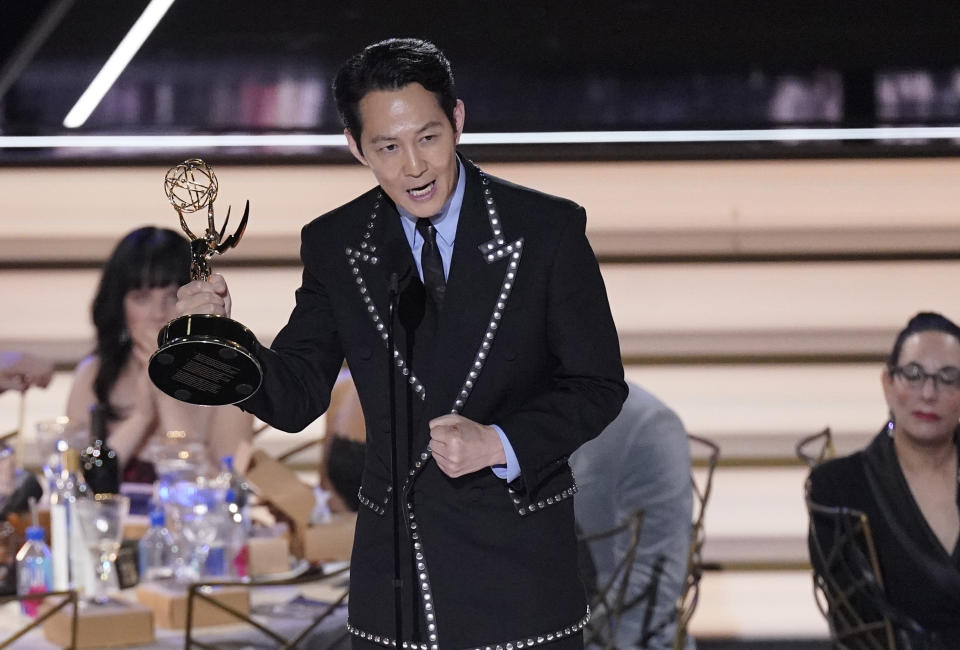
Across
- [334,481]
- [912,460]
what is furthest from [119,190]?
[912,460]

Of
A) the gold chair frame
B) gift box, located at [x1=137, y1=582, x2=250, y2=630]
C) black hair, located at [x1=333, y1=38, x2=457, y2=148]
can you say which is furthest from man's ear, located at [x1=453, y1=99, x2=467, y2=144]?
the gold chair frame

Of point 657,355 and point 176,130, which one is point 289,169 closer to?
point 176,130

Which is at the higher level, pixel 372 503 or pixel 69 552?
pixel 372 503

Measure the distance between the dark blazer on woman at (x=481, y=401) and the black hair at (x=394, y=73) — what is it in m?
0.15

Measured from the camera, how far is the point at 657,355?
4.77m

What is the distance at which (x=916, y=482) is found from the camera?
3420 mm

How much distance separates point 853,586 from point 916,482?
1.37ft

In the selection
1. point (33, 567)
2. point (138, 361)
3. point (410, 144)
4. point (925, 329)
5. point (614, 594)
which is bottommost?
point (614, 594)

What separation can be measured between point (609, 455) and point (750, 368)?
1667mm

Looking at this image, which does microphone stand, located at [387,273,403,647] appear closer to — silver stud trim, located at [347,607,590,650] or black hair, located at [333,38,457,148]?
silver stud trim, located at [347,607,590,650]

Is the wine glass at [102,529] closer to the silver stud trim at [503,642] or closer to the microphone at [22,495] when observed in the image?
the microphone at [22,495]

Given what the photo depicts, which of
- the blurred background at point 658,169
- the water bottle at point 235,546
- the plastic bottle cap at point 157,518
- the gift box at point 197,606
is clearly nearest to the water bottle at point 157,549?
the plastic bottle cap at point 157,518

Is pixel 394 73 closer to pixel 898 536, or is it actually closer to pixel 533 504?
pixel 533 504

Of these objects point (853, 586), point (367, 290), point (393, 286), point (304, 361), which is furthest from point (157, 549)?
point (853, 586)
